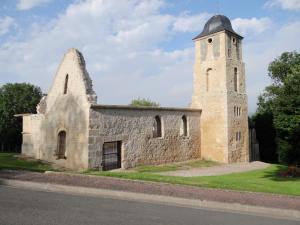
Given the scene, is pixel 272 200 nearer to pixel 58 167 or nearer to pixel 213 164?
pixel 58 167

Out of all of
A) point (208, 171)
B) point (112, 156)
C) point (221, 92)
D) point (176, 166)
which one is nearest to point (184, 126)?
point (221, 92)

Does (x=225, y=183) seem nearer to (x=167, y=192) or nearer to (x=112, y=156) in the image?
(x=167, y=192)

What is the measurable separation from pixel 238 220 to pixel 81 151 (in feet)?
42.4

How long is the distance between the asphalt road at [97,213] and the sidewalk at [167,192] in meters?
0.63

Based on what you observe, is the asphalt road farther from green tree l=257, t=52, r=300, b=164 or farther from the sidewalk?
green tree l=257, t=52, r=300, b=164

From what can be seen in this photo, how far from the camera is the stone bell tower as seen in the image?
27078 millimetres

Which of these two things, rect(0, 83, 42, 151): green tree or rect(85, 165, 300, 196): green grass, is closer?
rect(85, 165, 300, 196): green grass

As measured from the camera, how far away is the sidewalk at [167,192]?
925 cm

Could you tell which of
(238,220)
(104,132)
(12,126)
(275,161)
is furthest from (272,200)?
(12,126)

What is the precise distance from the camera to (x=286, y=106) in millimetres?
25844

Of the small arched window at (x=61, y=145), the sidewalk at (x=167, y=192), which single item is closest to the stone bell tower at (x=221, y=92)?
the small arched window at (x=61, y=145)

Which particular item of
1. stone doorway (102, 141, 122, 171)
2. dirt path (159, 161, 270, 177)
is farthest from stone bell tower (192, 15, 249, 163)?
stone doorway (102, 141, 122, 171)

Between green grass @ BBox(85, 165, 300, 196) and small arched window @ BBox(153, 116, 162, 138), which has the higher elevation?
small arched window @ BBox(153, 116, 162, 138)

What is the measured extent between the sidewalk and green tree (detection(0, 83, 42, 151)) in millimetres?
33510
